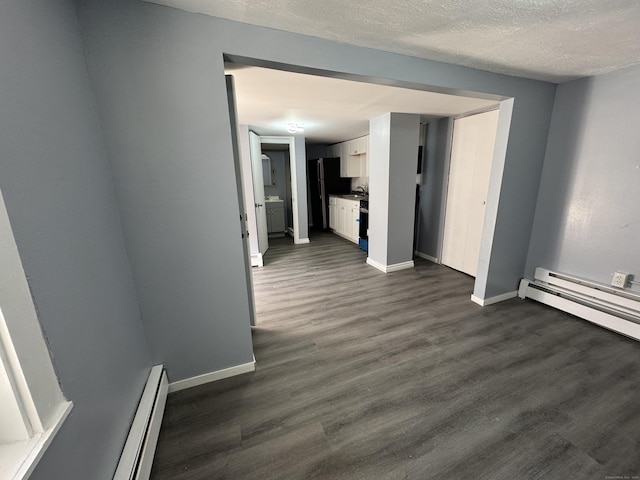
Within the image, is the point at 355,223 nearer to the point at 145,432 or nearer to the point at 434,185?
the point at 434,185

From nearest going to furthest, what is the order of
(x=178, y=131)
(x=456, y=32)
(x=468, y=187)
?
(x=178, y=131) → (x=456, y=32) → (x=468, y=187)

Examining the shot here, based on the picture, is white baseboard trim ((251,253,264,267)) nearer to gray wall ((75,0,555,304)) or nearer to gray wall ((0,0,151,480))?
gray wall ((75,0,555,304))

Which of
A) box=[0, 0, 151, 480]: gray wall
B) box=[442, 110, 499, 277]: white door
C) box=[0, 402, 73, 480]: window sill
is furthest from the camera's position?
box=[442, 110, 499, 277]: white door

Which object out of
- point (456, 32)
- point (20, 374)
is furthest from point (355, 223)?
point (20, 374)

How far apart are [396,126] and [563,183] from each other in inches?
72.1

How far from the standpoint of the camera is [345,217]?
209 inches

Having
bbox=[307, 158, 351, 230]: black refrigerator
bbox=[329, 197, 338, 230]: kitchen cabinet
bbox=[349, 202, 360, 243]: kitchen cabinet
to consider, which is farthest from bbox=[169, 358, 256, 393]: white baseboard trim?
bbox=[307, 158, 351, 230]: black refrigerator

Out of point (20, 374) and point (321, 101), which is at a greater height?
point (321, 101)

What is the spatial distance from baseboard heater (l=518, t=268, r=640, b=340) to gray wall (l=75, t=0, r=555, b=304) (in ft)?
7.66

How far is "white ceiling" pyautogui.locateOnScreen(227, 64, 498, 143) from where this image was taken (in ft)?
6.54

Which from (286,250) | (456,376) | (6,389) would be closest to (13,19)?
(6,389)

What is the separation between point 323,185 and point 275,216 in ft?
4.45

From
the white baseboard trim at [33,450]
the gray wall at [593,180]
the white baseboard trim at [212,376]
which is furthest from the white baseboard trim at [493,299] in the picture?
the white baseboard trim at [33,450]

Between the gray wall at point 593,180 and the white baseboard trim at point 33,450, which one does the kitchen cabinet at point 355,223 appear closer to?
the gray wall at point 593,180
